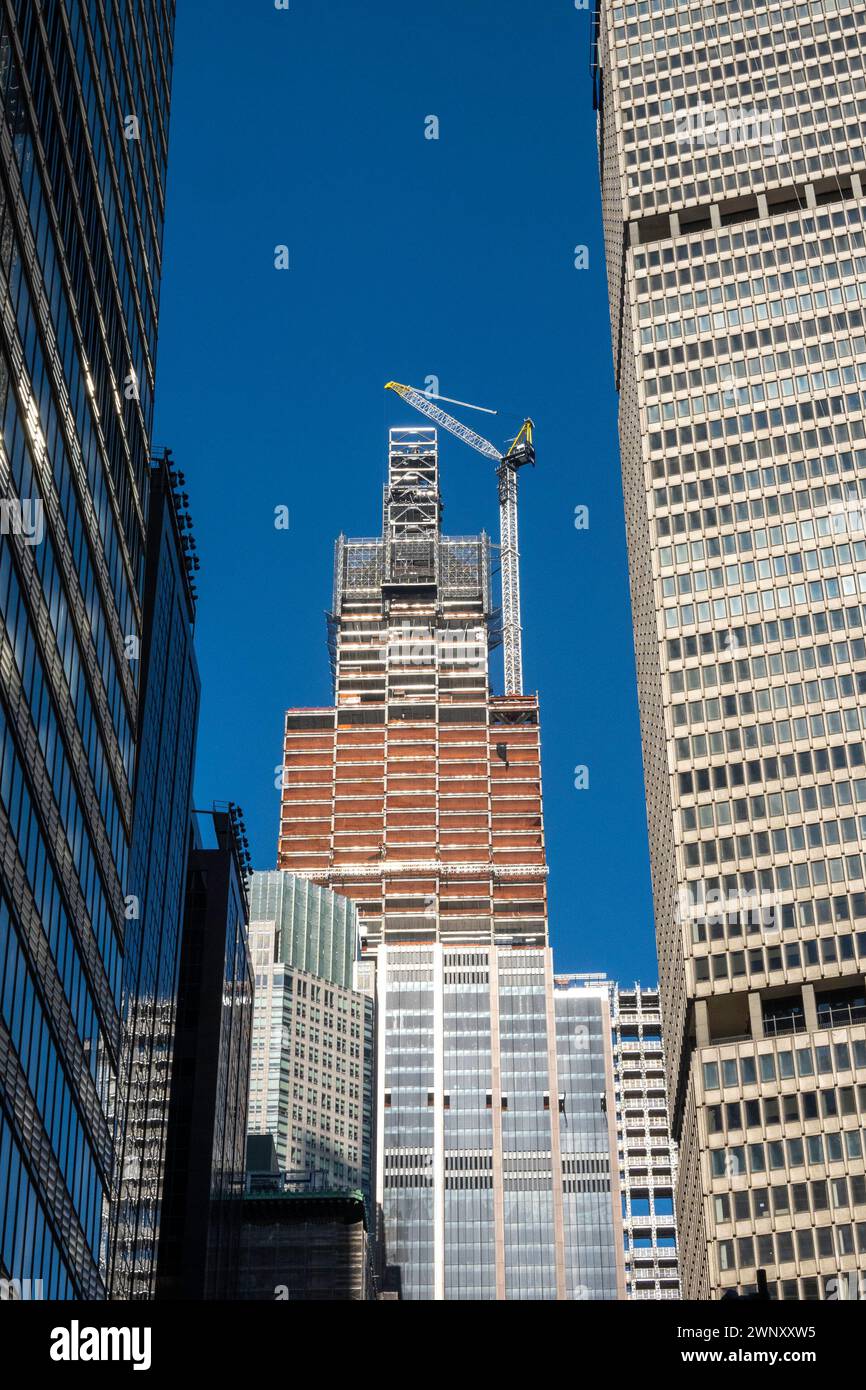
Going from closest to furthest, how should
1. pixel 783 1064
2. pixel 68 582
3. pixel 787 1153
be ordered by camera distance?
pixel 68 582
pixel 787 1153
pixel 783 1064

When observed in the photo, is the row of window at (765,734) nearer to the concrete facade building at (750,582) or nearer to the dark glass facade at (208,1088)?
the concrete facade building at (750,582)

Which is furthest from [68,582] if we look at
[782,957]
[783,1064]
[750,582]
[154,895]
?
[750,582]

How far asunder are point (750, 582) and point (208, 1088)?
52678mm

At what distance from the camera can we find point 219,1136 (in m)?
141

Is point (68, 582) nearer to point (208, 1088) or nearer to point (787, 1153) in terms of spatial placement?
point (787, 1153)

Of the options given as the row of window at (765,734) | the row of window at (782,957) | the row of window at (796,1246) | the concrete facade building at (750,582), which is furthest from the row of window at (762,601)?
the row of window at (796,1246)

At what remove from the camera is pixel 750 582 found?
132 meters

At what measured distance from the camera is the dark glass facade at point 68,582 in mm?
66750

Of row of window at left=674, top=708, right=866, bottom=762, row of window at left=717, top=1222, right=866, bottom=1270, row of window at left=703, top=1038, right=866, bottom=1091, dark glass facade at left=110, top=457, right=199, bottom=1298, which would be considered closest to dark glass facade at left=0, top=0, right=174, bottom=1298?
dark glass facade at left=110, top=457, right=199, bottom=1298

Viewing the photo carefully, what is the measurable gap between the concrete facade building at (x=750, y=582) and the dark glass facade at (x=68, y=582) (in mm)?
40594

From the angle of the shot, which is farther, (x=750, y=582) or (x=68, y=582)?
(x=750, y=582)

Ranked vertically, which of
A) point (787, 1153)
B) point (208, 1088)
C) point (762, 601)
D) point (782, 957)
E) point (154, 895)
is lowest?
point (787, 1153)
